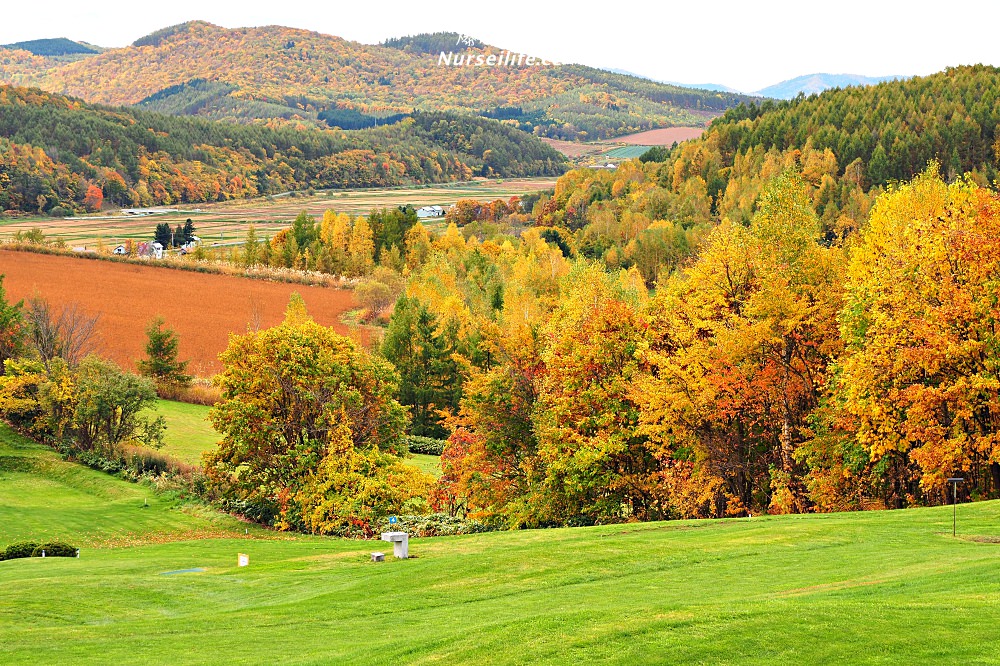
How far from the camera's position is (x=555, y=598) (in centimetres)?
2027

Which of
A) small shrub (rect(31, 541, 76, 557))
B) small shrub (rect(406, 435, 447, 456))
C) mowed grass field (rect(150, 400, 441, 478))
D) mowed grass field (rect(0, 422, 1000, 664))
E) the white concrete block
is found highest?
mowed grass field (rect(0, 422, 1000, 664))

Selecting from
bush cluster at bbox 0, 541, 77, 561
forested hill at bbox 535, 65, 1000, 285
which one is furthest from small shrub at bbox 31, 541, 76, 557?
forested hill at bbox 535, 65, 1000, 285

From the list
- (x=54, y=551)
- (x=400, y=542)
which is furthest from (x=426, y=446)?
(x=400, y=542)

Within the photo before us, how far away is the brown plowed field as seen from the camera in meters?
95.0

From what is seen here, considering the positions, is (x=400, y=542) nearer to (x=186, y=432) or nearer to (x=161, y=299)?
(x=186, y=432)

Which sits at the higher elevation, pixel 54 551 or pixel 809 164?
pixel 809 164

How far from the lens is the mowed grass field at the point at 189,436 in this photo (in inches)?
2370

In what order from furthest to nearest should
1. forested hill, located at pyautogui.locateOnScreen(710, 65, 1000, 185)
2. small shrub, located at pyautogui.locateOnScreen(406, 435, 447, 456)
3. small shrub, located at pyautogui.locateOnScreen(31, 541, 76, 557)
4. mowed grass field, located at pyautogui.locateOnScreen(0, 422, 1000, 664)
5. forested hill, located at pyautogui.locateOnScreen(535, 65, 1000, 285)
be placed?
forested hill, located at pyautogui.locateOnScreen(710, 65, 1000, 185), forested hill, located at pyautogui.locateOnScreen(535, 65, 1000, 285), small shrub, located at pyautogui.locateOnScreen(406, 435, 447, 456), small shrub, located at pyautogui.locateOnScreen(31, 541, 76, 557), mowed grass field, located at pyautogui.locateOnScreen(0, 422, 1000, 664)

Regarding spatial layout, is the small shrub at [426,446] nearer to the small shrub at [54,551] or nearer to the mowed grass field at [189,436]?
the mowed grass field at [189,436]

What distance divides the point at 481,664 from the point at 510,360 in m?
33.2

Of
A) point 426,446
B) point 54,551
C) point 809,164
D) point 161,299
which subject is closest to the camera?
point 54,551

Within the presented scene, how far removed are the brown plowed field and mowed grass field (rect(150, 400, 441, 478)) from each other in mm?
12997

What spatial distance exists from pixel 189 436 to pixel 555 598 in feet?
163

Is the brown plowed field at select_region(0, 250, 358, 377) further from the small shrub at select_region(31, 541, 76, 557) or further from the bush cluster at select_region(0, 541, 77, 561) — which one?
the small shrub at select_region(31, 541, 76, 557)
